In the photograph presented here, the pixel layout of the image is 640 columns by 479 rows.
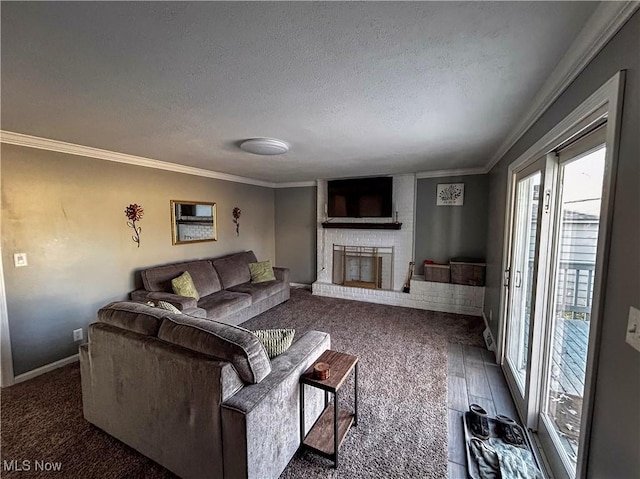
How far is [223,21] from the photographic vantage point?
107 centimetres

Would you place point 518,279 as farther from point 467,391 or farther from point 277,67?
point 277,67

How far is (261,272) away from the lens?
4648mm

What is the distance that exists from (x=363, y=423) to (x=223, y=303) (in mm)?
2219

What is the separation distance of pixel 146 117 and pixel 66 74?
2.08ft

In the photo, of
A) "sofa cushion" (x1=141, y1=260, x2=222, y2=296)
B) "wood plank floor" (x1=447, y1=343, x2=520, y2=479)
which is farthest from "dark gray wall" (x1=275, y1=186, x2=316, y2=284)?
"wood plank floor" (x1=447, y1=343, x2=520, y2=479)

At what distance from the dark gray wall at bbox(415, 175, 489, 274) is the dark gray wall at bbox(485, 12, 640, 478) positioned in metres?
3.53

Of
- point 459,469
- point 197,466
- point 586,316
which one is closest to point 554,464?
point 459,469

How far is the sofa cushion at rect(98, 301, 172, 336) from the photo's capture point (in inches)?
65.5

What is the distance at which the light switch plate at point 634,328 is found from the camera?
85cm

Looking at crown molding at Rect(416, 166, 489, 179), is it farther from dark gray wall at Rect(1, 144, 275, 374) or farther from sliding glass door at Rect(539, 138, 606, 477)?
dark gray wall at Rect(1, 144, 275, 374)

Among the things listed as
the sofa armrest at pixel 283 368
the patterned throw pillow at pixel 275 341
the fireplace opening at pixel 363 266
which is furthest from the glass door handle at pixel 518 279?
the fireplace opening at pixel 363 266

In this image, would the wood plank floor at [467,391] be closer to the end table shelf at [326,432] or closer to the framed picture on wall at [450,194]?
the end table shelf at [326,432]

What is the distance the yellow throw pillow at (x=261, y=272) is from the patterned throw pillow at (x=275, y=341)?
9.32 feet

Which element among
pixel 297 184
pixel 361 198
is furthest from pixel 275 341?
pixel 297 184
